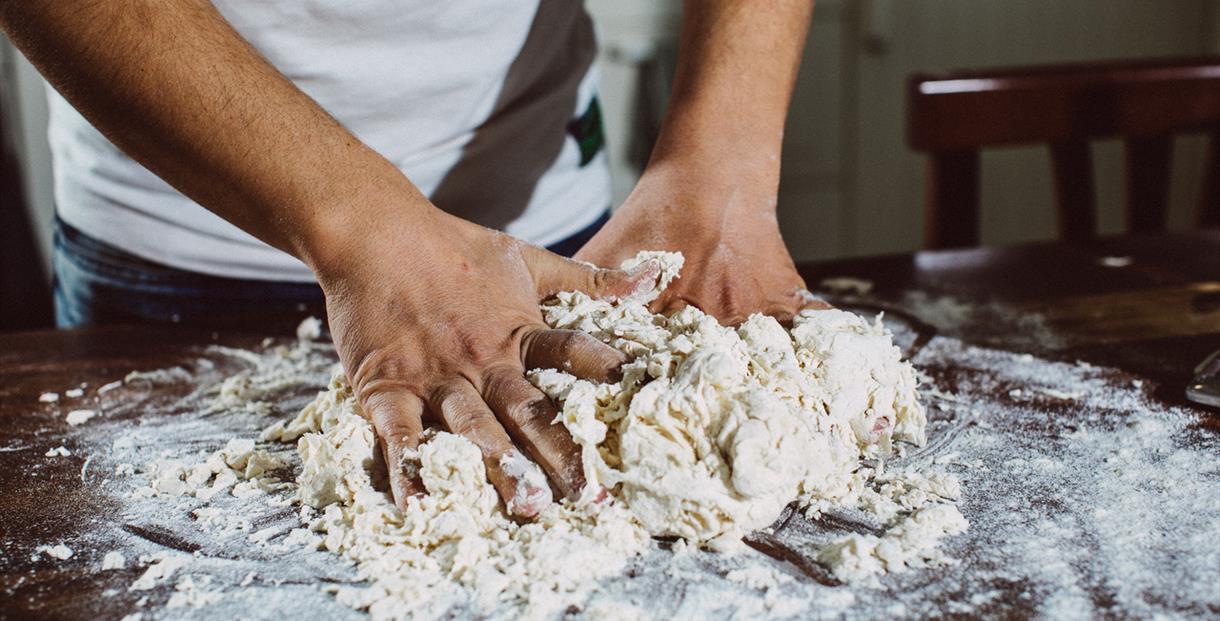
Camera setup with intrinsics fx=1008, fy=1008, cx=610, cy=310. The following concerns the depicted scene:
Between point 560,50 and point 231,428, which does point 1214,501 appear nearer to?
point 231,428

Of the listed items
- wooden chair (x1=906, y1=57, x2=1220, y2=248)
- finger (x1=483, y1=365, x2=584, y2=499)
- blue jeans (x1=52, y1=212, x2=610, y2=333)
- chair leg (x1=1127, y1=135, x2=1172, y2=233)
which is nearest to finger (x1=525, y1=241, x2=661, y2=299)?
finger (x1=483, y1=365, x2=584, y2=499)

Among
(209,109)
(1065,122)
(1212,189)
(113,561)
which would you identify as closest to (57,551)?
(113,561)

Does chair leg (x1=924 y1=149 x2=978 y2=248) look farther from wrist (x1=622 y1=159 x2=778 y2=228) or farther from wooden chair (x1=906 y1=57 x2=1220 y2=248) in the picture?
wrist (x1=622 y1=159 x2=778 y2=228)

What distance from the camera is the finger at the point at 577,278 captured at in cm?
81

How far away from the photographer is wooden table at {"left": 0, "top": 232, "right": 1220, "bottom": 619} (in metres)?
0.70

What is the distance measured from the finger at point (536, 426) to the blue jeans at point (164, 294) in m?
0.54

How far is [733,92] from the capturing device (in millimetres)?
1003

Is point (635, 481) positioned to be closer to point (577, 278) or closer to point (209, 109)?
point (577, 278)

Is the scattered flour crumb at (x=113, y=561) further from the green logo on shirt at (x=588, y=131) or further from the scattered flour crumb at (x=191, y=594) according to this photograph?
the green logo on shirt at (x=588, y=131)

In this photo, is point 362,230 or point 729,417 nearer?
point 729,417

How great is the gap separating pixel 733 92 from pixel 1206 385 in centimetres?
49

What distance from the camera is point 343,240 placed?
29.0 inches

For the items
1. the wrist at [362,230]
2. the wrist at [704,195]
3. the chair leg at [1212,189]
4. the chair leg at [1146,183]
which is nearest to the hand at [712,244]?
the wrist at [704,195]

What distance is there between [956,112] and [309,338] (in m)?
1.02
